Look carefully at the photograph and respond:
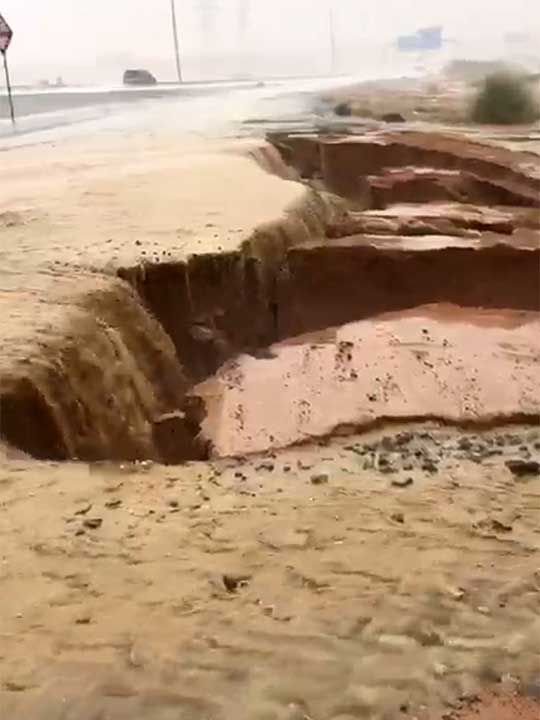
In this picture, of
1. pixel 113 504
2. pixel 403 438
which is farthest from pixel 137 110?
pixel 113 504

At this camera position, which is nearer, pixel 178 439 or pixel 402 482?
pixel 402 482

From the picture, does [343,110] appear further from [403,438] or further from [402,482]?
[402,482]

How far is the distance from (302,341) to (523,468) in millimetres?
3513

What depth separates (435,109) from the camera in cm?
2091

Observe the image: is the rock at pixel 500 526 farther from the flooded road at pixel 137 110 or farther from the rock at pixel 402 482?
the flooded road at pixel 137 110

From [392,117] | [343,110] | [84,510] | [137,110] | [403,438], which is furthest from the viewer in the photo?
[137,110]

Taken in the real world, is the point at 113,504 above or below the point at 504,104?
→ above

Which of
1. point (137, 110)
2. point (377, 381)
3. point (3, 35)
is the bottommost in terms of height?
point (377, 381)

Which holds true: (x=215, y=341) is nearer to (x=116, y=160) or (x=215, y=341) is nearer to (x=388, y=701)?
(x=388, y=701)

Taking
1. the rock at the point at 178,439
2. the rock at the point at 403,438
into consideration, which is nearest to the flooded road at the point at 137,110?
the rock at the point at 178,439

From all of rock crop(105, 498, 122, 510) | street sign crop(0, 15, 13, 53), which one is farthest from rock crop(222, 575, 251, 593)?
street sign crop(0, 15, 13, 53)

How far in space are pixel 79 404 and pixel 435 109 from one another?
17.2 meters

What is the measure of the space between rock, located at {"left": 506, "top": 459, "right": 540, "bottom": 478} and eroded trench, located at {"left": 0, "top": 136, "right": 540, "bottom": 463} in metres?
1.31

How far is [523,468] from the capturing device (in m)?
3.87
